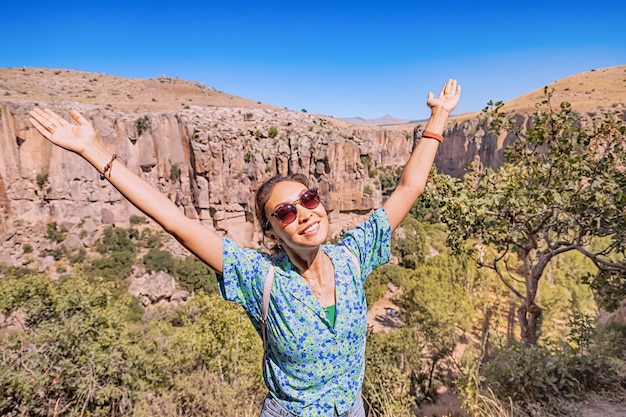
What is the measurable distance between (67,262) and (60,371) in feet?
104

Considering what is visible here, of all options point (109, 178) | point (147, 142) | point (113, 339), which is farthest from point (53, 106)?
point (109, 178)

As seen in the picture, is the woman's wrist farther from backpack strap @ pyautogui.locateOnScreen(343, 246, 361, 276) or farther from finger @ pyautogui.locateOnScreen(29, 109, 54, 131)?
finger @ pyautogui.locateOnScreen(29, 109, 54, 131)

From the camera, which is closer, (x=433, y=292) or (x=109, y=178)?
(x=109, y=178)

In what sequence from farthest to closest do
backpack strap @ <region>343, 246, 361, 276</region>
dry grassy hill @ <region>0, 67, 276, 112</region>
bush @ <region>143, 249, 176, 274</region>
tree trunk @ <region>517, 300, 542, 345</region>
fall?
dry grassy hill @ <region>0, 67, 276, 112</region>
bush @ <region>143, 249, 176, 274</region>
tree trunk @ <region>517, 300, 542, 345</region>
backpack strap @ <region>343, 246, 361, 276</region>

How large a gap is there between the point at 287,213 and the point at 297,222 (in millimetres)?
80

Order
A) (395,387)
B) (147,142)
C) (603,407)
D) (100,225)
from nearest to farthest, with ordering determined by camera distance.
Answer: (603,407) < (395,387) < (100,225) < (147,142)

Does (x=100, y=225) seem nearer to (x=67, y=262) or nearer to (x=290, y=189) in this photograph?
(x=67, y=262)

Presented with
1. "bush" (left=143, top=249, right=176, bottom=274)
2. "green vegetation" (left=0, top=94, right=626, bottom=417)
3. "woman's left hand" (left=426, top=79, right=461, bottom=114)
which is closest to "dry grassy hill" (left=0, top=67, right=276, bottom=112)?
"bush" (left=143, top=249, right=176, bottom=274)

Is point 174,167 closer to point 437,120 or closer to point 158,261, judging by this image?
point 158,261

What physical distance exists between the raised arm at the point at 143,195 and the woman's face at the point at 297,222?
362 millimetres

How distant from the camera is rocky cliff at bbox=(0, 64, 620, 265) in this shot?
35.7m

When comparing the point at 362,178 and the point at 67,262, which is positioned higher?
the point at 362,178

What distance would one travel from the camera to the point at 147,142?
42.3 meters

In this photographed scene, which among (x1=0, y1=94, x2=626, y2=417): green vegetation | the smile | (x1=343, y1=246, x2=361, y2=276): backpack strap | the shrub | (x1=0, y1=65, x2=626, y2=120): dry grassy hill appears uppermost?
(x1=0, y1=65, x2=626, y2=120): dry grassy hill
